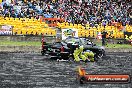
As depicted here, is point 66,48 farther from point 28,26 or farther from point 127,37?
point 127,37

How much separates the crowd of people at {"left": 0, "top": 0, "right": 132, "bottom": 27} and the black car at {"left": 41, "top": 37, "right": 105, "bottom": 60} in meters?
9.70

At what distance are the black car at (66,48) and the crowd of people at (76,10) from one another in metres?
9.70

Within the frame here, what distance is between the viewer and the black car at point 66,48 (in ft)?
93.0

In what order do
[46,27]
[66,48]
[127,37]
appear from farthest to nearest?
[127,37] < [46,27] < [66,48]

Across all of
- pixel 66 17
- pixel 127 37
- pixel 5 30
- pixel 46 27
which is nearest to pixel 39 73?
pixel 5 30

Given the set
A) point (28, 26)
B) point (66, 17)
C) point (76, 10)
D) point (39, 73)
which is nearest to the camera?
point (39, 73)

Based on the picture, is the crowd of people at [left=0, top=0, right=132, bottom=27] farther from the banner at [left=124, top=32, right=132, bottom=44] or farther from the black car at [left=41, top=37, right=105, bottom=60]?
the black car at [left=41, top=37, right=105, bottom=60]

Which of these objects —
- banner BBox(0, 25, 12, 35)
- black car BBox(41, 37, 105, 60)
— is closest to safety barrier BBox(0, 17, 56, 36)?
banner BBox(0, 25, 12, 35)

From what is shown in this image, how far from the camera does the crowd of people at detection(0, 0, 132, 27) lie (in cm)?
3962

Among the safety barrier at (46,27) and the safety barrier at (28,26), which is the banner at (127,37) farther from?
the safety barrier at (28,26)

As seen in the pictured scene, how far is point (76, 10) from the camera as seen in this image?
1741 inches

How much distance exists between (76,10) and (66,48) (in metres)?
15.9

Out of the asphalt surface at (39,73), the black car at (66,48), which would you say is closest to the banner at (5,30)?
the black car at (66,48)

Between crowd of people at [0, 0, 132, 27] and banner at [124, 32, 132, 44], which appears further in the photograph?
banner at [124, 32, 132, 44]
